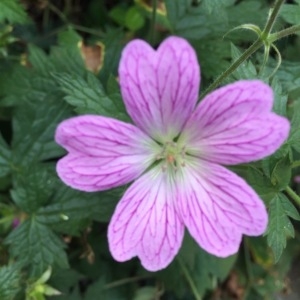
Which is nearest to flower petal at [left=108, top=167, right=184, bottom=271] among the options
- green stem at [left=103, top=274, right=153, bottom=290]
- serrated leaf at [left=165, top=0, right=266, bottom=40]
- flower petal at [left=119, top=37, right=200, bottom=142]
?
flower petal at [left=119, top=37, right=200, bottom=142]

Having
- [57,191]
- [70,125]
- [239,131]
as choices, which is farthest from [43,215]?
[239,131]

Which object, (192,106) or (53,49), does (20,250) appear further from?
(192,106)

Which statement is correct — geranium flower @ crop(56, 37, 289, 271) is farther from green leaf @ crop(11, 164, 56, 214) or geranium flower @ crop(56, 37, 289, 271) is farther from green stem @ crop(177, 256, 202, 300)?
green stem @ crop(177, 256, 202, 300)

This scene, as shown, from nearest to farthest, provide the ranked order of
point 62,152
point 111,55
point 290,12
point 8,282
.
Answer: point 8,282 < point 290,12 < point 62,152 < point 111,55

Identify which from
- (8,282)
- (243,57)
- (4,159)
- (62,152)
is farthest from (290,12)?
(8,282)

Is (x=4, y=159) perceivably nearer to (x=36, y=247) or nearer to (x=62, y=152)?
(x=62, y=152)
